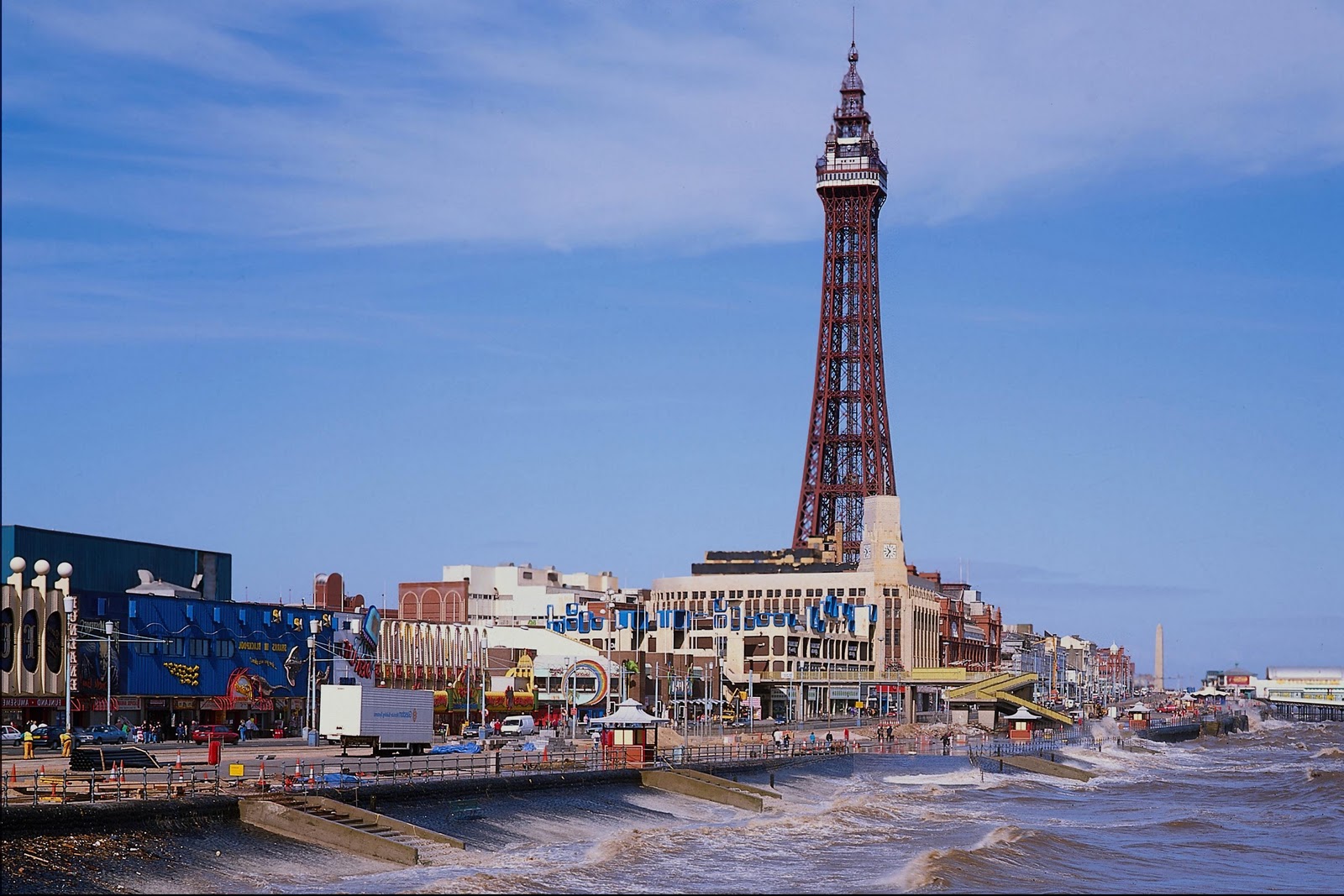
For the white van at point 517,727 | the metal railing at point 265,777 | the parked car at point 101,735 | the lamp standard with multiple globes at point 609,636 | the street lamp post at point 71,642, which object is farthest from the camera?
the lamp standard with multiple globes at point 609,636

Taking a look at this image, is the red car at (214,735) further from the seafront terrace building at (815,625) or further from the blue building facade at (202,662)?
the seafront terrace building at (815,625)

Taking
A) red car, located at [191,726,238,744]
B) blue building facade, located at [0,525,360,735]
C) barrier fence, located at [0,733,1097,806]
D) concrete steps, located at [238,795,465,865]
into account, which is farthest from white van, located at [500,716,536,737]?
concrete steps, located at [238,795,465,865]

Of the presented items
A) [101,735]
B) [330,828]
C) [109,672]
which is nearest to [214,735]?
[101,735]

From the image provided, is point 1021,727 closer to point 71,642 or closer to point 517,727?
point 517,727

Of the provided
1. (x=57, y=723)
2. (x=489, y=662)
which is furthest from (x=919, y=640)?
(x=57, y=723)

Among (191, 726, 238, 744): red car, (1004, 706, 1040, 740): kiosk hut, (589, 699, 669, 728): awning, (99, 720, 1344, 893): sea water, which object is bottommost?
(1004, 706, 1040, 740): kiosk hut

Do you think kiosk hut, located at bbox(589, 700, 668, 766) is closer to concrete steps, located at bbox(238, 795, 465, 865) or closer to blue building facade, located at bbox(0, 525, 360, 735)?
blue building facade, located at bbox(0, 525, 360, 735)

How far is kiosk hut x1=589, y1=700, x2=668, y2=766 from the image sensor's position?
6481 centimetres

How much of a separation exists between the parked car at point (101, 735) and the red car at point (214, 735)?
418 cm

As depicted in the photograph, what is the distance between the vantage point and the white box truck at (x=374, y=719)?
61531mm

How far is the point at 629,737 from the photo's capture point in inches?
2648

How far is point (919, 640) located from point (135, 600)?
110577 millimetres

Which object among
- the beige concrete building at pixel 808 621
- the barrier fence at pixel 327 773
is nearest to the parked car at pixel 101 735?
the barrier fence at pixel 327 773

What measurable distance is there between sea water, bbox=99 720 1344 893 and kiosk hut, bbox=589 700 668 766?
3284 mm
